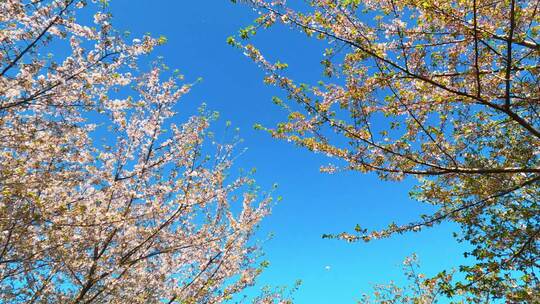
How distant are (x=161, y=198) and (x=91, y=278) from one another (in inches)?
78.2

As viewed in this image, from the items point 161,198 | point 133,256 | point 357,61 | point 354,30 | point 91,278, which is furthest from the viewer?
point 161,198

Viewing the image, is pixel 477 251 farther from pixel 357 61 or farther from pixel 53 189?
pixel 53 189

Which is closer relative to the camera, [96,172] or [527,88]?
[527,88]

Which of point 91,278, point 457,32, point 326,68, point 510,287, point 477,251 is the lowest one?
point 510,287

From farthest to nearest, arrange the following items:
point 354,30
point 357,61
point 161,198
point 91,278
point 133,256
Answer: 1. point 161,198
2. point 133,256
3. point 91,278
4. point 357,61
5. point 354,30

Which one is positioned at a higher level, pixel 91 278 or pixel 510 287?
pixel 91 278

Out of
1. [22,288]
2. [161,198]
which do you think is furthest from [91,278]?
[161,198]

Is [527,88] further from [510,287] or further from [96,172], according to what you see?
[96,172]

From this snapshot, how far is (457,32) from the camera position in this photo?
18.9 feet

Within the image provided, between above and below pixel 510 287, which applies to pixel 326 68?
above

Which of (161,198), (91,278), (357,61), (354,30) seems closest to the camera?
(354,30)

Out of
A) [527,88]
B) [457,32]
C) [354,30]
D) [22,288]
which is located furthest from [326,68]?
[22,288]

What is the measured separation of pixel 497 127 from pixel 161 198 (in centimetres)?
684

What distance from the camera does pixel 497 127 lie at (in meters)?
7.19
